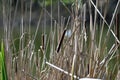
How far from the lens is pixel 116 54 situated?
6.29ft

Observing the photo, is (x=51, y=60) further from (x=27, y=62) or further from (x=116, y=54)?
(x=116, y=54)

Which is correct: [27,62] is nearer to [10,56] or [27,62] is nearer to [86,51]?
[10,56]

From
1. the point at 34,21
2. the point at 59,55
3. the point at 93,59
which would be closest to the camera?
the point at 93,59

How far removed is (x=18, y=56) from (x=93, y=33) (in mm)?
416

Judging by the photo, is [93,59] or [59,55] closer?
[93,59]

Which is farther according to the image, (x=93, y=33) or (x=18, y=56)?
(x=18, y=56)

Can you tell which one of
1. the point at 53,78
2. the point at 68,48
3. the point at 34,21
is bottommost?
the point at 34,21

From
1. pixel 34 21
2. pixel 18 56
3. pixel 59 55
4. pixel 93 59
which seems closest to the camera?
pixel 93 59

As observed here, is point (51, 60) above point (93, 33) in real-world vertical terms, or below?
below

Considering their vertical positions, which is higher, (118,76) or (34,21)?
(118,76)

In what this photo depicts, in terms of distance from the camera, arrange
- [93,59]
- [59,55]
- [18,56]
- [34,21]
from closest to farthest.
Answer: [93,59]
[59,55]
[18,56]
[34,21]

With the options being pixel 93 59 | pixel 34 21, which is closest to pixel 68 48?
pixel 93 59

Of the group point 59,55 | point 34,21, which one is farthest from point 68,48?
point 34,21

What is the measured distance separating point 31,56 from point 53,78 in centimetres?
21
